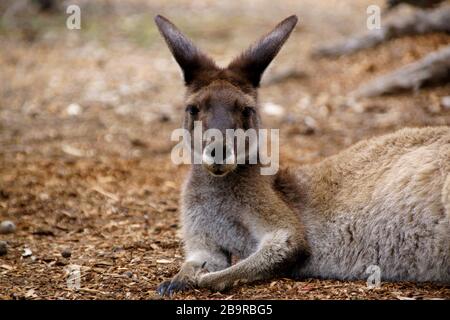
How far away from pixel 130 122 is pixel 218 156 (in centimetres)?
591

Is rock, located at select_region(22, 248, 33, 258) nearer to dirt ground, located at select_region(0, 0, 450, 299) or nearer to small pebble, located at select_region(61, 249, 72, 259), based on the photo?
dirt ground, located at select_region(0, 0, 450, 299)

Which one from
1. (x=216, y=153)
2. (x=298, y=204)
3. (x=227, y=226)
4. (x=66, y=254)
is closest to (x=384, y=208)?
(x=298, y=204)

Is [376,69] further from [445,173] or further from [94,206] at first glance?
[445,173]

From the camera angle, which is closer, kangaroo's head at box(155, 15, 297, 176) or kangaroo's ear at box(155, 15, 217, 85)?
kangaroo's head at box(155, 15, 297, 176)

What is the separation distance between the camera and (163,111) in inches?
432

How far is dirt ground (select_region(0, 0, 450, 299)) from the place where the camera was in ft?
17.8

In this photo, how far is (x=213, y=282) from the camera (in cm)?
490

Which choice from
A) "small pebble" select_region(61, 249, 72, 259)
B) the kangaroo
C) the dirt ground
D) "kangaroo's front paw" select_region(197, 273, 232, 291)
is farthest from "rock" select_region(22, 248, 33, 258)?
"kangaroo's front paw" select_region(197, 273, 232, 291)

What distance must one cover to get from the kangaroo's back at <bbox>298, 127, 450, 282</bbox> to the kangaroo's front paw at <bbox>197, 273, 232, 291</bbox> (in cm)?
74

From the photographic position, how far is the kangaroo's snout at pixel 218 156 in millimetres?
4855

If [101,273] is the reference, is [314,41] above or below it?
above
